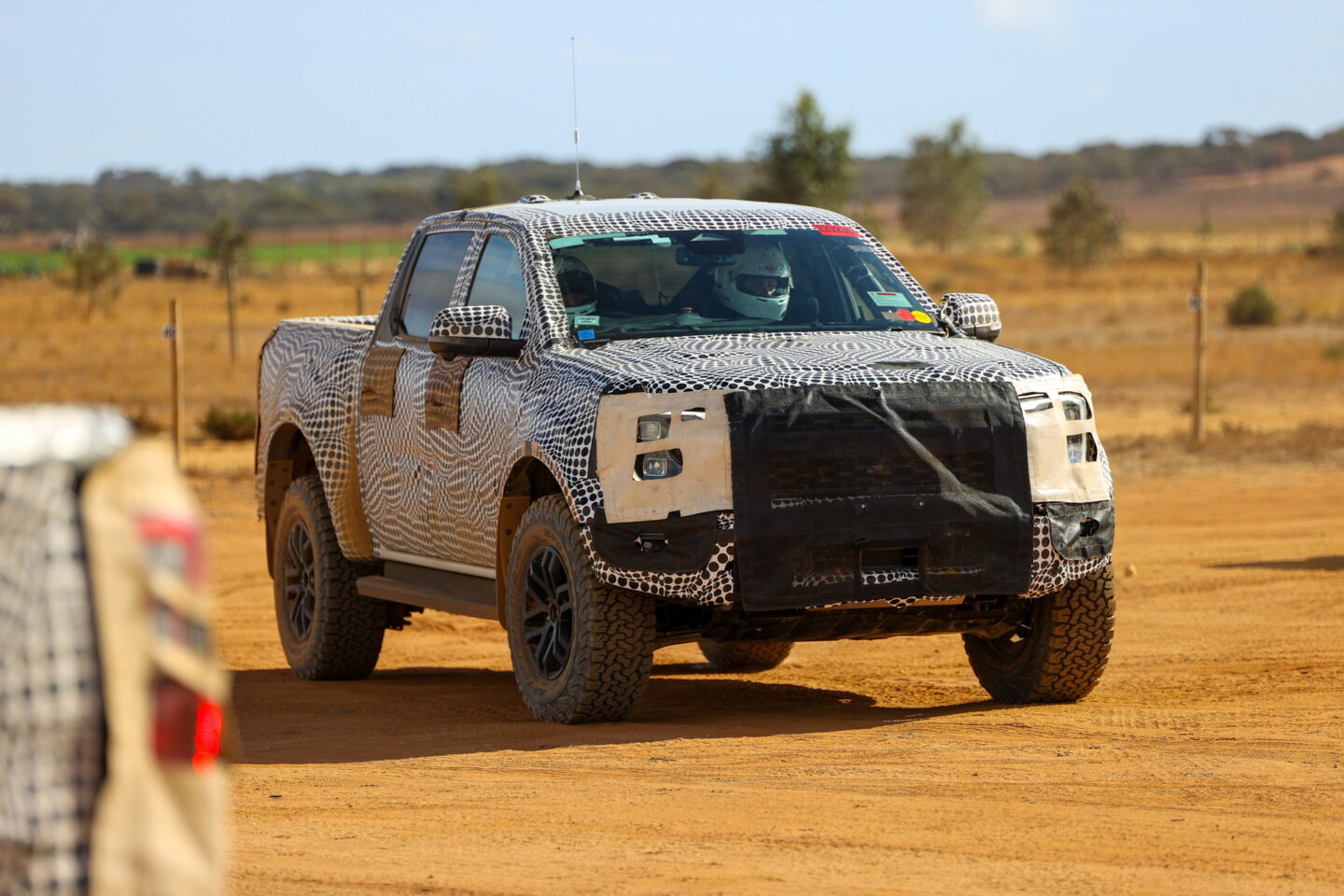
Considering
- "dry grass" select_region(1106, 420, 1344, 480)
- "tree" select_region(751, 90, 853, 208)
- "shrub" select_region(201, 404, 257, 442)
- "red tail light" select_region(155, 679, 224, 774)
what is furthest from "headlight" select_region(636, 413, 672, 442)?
"tree" select_region(751, 90, 853, 208)

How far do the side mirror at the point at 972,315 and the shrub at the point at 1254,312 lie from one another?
122 feet

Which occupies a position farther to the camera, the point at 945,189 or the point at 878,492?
the point at 945,189

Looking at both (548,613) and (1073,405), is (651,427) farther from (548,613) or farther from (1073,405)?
(1073,405)

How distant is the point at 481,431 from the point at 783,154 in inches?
1494

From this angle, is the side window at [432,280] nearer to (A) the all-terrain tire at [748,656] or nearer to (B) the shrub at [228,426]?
(A) the all-terrain tire at [748,656]

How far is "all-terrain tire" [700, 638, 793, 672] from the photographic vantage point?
10.3 metres

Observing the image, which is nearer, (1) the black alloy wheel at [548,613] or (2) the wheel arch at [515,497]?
(1) the black alloy wheel at [548,613]

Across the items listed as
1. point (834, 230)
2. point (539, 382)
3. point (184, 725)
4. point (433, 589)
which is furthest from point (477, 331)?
point (184, 725)

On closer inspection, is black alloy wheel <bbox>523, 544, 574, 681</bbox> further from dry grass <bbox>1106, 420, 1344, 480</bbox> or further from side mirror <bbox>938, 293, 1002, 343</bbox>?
dry grass <bbox>1106, 420, 1344, 480</bbox>

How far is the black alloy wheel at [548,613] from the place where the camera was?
299 inches

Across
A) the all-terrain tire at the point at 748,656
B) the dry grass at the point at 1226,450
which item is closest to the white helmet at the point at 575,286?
the all-terrain tire at the point at 748,656

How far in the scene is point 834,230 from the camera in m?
8.84

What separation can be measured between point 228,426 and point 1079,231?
48.5 m

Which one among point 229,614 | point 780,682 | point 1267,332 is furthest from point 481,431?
point 1267,332
